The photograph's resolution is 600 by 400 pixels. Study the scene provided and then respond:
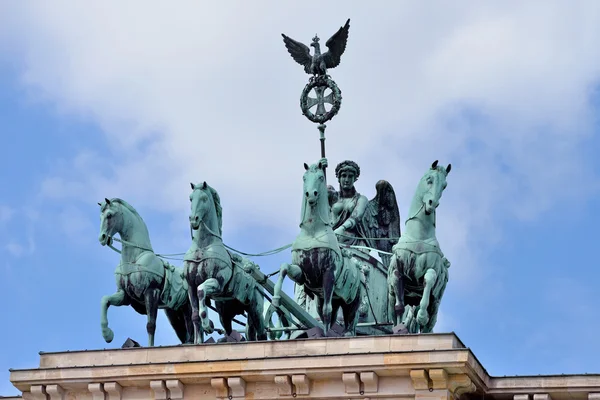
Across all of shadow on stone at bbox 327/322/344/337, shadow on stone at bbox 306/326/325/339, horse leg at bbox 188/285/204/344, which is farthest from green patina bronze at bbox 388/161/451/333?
horse leg at bbox 188/285/204/344

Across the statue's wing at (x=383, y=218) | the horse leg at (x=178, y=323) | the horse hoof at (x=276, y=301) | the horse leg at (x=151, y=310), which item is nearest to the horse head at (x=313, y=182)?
the horse hoof at (x=276, y=301)

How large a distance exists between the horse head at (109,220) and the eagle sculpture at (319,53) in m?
5.80

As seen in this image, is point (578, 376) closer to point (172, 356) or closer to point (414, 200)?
point (414, 200)

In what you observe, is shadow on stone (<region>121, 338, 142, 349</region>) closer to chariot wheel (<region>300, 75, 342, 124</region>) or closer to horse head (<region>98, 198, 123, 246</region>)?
horse head (<region>98, 198, 123, 246</region>)

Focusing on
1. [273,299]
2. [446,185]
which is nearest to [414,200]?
[446,185]

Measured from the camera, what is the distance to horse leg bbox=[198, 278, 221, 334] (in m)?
37.4

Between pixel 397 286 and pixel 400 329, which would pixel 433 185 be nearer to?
pixel 397 286

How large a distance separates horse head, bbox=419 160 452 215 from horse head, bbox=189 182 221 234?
3712 millimetres

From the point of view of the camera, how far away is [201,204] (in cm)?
3772

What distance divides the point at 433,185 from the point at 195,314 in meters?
4.58

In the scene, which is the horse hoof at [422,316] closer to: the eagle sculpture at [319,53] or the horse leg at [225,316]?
the horse leg at [225,316]

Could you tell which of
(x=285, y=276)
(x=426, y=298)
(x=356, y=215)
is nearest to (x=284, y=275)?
(x=285, y=276)

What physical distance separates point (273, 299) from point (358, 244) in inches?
236

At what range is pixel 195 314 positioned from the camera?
1476 inches
